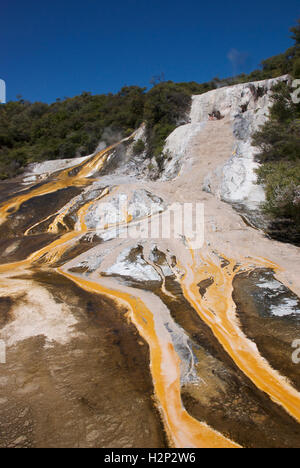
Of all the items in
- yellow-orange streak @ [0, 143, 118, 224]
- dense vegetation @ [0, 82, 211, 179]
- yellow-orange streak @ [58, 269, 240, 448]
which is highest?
dense vegetation @ [0, 82, 211, 179]

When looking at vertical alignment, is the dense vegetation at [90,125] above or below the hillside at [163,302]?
above

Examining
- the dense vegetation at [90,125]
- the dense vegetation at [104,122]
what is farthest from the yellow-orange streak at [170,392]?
the dense vegetation at [90,125]

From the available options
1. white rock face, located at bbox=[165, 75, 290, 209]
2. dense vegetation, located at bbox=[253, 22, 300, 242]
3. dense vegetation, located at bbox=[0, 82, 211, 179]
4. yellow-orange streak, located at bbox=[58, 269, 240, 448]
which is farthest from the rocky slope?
dense vegetation, located at bbox=[0, 82, 211, 179]

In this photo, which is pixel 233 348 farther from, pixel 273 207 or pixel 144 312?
pixel 273 207

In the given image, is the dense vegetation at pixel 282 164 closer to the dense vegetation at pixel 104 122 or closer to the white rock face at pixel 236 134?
the white rock face at pixel 236 134

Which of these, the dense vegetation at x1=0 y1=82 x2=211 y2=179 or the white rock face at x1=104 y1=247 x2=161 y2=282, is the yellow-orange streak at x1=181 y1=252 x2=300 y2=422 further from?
the dense vegetation at x1=0 y1=82 x2=211 y2=179

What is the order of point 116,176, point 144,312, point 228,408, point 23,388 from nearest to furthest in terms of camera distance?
point 228,408 < point 23,388 < point 144,312 < point 116,176
